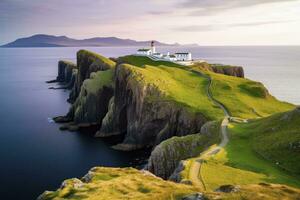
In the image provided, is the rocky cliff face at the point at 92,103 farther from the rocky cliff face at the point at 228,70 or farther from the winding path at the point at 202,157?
the winding path at the point at 202,157

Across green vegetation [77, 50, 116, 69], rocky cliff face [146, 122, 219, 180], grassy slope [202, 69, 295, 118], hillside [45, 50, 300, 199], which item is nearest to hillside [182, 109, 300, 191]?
hillside [45, 50, 300, 199]

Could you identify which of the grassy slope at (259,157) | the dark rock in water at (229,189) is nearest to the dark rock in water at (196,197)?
the dark rock in water at (229,189)

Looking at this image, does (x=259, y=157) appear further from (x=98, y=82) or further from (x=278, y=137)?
(x=98, y=82)

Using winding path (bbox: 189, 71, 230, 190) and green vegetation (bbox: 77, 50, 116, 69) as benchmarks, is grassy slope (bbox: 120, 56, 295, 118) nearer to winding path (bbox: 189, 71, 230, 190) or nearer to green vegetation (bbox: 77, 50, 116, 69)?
winding path (bbox: 189, 71, 230, 190)

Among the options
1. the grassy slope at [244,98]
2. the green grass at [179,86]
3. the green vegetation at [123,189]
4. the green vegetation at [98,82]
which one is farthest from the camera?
the green vegetation at [98,82]

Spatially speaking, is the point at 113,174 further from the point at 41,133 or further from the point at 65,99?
the point at 65,99

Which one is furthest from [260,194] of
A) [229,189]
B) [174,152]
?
[174,152]

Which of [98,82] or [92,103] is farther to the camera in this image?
[98,82]
